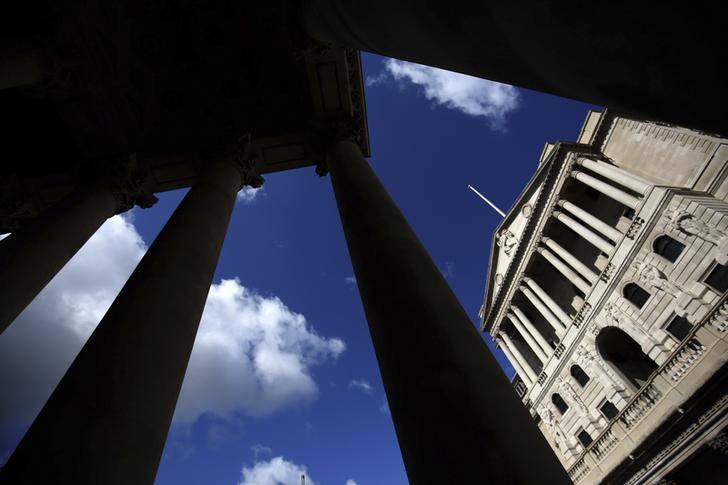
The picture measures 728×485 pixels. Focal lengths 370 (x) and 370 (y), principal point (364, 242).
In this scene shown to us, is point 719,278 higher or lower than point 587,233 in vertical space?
lower

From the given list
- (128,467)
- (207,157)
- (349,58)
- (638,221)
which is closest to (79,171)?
(207,157)

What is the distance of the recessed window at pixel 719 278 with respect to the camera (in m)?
25.0

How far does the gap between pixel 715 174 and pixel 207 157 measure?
35.7 meters

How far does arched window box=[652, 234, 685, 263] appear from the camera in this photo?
28766 millimetres

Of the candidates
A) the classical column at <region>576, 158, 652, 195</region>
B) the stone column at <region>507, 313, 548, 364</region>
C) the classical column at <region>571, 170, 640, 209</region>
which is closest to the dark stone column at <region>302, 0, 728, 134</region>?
the classical column at <region>576, 158, 652, 195</region>

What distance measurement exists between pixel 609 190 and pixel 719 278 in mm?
12974

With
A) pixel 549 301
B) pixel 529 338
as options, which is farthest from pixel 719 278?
Answer: pixel 529 338

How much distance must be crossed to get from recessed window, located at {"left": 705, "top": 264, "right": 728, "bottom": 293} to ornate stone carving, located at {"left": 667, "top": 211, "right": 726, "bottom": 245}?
179cm

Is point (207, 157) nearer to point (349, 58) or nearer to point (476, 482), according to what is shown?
point (349, 58)

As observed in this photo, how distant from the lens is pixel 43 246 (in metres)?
10.2

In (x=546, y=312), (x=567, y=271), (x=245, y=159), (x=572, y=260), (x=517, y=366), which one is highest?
(x=572, y=260)

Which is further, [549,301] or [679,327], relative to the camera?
[549,301]

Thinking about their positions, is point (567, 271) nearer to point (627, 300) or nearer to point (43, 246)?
point (627, 300)

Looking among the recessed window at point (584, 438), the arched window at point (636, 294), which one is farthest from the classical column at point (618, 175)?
the recessed window at point (584, 438)
